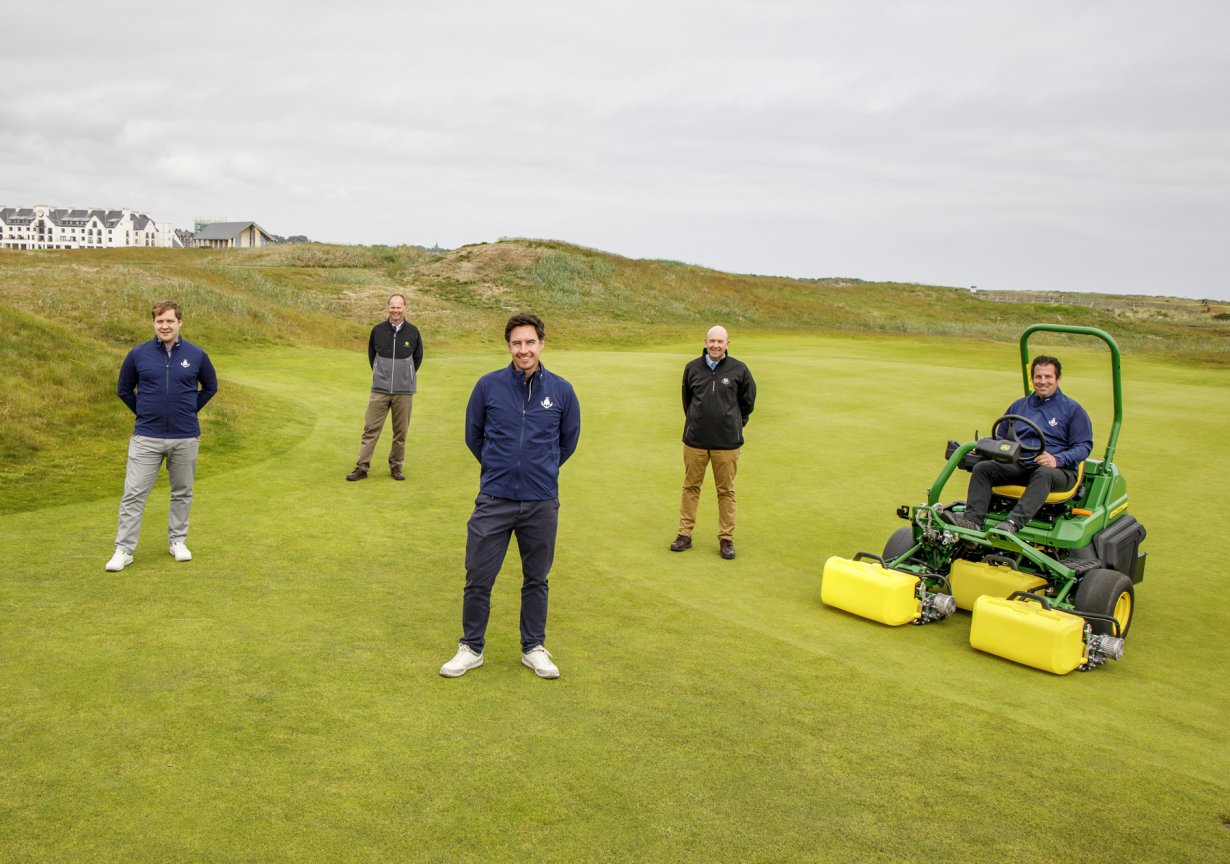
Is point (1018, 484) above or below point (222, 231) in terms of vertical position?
below

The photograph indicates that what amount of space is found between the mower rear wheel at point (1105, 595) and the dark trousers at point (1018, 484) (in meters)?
0.66

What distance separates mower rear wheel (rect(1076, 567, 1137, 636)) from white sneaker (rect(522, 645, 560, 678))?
417 centimetres

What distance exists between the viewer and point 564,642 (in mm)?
6602

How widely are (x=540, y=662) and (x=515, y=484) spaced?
3.72 feet

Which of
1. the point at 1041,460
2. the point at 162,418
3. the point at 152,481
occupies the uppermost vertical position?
the point at 1041,460

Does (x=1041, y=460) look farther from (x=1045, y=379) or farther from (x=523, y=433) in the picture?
(x=523, y=433)

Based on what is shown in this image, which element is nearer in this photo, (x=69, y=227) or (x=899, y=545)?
(x=899, y=545)

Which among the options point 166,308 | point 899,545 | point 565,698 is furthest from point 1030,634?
point 166,308

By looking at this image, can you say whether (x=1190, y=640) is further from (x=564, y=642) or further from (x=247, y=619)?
(x=247, y=619)

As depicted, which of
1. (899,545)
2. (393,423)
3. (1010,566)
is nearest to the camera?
(1010,566)

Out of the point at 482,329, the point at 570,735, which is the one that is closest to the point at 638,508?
the point at 570,735

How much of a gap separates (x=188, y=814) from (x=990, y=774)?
12.8 ft

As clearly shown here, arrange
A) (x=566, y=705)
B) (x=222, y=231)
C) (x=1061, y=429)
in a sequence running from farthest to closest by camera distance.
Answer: (x=222, y=231), (x=1061, y=429), (x=566, y=705)

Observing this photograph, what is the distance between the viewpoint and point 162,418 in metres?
7.98
